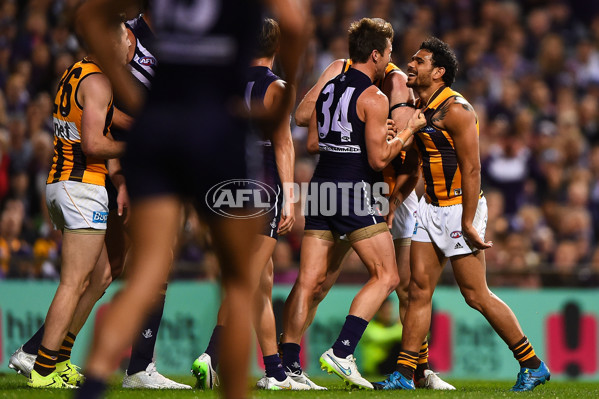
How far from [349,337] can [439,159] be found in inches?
61.9

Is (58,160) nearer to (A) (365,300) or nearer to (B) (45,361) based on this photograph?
(B) (45,361)

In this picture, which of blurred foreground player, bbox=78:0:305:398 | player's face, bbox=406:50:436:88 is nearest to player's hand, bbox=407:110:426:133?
player's face, bbox=406:50:436:88

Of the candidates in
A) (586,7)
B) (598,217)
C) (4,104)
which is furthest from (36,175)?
(586,7)

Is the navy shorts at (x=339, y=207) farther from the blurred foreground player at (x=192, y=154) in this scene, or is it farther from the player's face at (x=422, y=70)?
the blurred foreground player at (x=192, y=154)

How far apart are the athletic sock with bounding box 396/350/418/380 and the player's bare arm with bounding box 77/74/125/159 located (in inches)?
107

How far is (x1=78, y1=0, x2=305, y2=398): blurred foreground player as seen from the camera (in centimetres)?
374

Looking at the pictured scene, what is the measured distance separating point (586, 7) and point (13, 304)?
13.3 meters

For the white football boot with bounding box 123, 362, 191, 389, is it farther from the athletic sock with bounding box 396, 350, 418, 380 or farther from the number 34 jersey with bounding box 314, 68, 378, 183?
the number 34 jersey with bounding box 314, 68, 378, 183

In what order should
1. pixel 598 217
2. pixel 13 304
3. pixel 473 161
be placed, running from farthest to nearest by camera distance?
pixel 598 217 → pixel 13 304 → pixel 473 161

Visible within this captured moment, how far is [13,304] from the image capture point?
10344 millimetres

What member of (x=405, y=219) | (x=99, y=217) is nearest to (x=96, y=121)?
(x=99, y=217)

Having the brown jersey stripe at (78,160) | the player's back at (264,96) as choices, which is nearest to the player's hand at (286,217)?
the player's back at (264,96)

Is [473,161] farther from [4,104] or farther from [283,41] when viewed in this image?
[4,104]

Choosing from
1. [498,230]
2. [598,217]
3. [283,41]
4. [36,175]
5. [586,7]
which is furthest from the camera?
[586,7]
